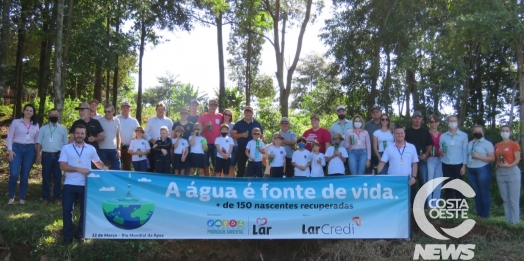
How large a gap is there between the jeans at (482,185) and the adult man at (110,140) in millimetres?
7143

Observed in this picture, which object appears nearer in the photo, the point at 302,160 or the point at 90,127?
the point at 302,160

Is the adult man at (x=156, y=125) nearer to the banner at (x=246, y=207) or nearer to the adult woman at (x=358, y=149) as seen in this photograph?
the banner at (x=246, y=207)

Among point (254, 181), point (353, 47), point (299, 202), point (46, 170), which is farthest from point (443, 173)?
point (353, 47)

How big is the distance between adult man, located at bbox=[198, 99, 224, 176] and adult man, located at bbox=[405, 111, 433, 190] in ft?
13.1

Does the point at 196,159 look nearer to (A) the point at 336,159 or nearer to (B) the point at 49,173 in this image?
(A) the point at 336,159

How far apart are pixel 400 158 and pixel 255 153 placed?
2.91m

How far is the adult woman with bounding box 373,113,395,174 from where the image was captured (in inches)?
376

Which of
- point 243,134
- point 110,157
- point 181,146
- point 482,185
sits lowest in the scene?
point 482,185

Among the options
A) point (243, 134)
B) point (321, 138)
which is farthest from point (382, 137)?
point (243, 134)

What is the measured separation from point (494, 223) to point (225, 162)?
5.31m

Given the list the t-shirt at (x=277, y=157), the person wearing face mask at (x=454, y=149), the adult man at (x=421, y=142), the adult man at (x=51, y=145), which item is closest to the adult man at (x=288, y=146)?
the t-shirt at (x=277, y=157)

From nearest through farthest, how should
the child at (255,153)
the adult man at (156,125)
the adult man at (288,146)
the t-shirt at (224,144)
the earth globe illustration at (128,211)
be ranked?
1. the earth globe illustration at (128,211)
2. the child at (255,153)
3. the t-shirt at (224,144)
4. the adult man at (156,125)
5. the adult man at (288,146)

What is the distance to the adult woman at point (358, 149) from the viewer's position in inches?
380

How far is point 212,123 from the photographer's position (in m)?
10.5
